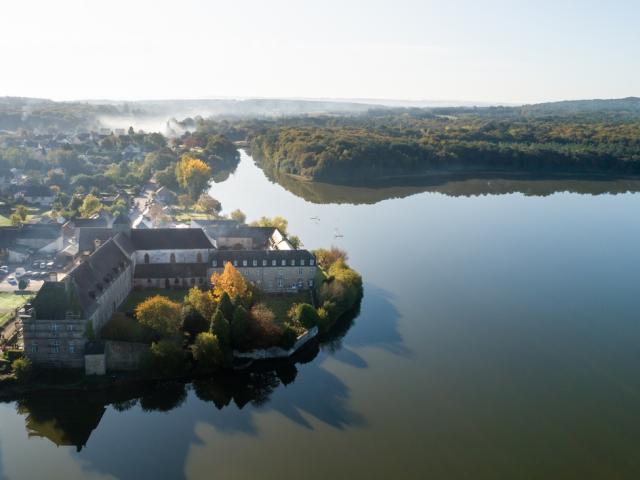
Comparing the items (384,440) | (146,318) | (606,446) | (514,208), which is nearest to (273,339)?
(146,318)

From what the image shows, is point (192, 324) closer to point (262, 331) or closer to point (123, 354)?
point (262, 331)

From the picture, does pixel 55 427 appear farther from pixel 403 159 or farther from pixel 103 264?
pixel 403 159

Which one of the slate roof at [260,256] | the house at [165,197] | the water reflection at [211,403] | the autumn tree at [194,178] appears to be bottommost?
the water reflection at [211,403]

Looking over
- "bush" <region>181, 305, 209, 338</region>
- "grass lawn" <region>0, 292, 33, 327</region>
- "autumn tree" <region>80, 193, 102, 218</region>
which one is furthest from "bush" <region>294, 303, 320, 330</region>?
"autumn tree" <region>80, 193, 102, 218</region>

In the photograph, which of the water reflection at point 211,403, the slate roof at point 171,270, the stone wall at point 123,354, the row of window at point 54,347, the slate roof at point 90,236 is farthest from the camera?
the slate roof at point 90,236

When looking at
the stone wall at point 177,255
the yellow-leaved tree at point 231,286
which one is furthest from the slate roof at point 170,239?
the yellow-leaved tree at point 231,286

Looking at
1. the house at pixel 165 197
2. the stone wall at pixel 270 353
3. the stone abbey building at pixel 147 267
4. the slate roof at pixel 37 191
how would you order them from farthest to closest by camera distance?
the house at pixel 165 197
the slate roof at pixel 37 191
the stone wall at pixel 270 353
the stone abbey building at pixel 147 267

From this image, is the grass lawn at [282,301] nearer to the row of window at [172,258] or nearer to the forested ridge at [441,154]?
the row of window at [172,258]
